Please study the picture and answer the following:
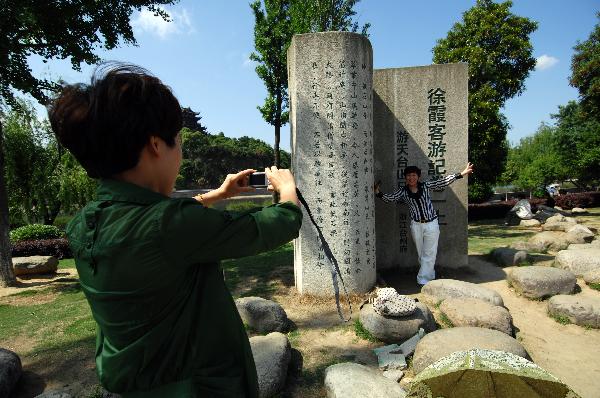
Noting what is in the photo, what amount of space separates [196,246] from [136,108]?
40 centimetres

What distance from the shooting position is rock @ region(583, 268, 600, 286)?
19.6 feet

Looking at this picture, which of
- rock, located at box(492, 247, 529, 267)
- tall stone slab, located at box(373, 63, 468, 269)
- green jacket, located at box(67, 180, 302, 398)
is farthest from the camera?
rock, located at box(492, 247, 529, 267)

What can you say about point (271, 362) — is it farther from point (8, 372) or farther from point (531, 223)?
point (531, 223)

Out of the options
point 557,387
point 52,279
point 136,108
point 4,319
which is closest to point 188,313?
point 136,108

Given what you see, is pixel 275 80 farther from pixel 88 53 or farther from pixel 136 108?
pixel 136 108

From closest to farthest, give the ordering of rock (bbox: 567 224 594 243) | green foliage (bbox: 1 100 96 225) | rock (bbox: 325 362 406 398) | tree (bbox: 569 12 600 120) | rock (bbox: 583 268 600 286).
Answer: rock (bbox: 325 362 406 398)
rock (bbox: 583 268 600 286)
rock (bbox: 567 224 594 243)
green foliage (bbox: 1 100 96 225)
tree (bbox: 569 12 600 120)

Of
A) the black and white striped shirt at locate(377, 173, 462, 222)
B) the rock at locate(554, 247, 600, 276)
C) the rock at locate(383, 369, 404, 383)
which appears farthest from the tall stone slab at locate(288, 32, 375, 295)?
the rock at locate(554, 247, 600, 276)

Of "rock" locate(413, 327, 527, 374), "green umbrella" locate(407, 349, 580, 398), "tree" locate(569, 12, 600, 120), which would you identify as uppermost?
"tree" locate(569, 12, 600, 120)

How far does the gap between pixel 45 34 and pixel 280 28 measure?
7.84m

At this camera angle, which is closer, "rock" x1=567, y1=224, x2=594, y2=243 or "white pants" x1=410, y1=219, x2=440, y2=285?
"white pants" x1=410, y1=219, x2=440, y2=285

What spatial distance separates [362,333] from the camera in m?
4.52

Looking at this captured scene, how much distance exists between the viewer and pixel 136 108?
1.02 m

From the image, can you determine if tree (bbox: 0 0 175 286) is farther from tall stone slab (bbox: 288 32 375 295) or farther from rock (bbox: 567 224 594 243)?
rock (bbox: 567 224 594 243)

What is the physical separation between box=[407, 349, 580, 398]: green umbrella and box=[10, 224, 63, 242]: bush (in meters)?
12.4
